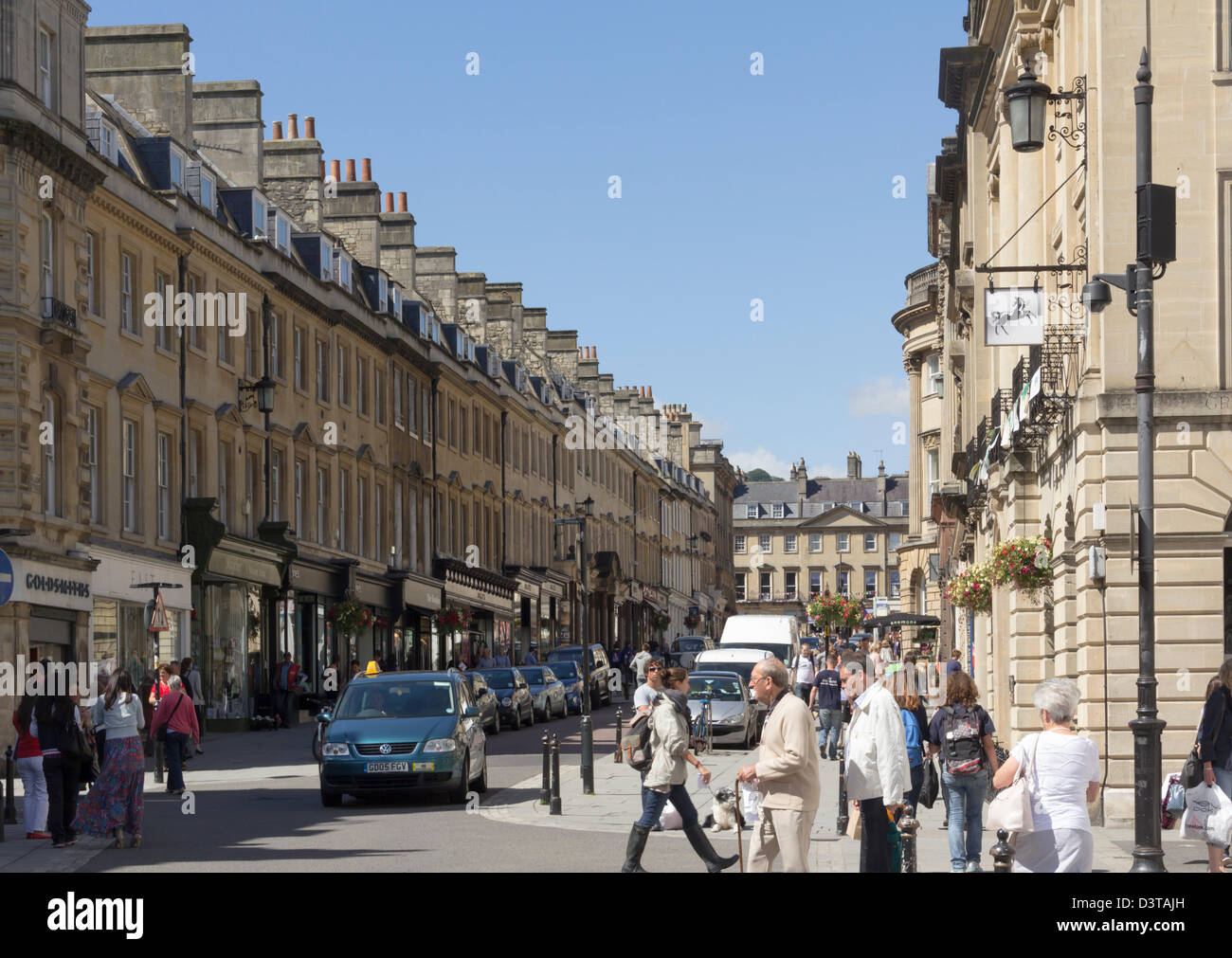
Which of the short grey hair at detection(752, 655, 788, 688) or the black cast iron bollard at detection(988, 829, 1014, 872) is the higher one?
the short grey hair at detection(752, 655, 788, 688)

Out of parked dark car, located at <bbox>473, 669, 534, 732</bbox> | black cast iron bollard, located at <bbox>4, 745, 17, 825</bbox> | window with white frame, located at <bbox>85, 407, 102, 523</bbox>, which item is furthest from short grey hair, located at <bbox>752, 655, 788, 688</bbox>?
parked dark car, located at <bbox>473, 669, 534, 732</bbox>

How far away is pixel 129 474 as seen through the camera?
3656cm

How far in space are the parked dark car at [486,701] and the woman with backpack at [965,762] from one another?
63.9 ft

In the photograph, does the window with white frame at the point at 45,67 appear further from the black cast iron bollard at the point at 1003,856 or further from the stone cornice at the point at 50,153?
the black cast iron bollard at the point at 1003,856

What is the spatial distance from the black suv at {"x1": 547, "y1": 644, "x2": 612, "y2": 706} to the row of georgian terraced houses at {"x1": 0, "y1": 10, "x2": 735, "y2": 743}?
172 inches

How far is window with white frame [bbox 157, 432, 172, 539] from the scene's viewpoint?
38.0m

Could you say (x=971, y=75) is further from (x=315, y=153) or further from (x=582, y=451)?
(x=582, y=451)

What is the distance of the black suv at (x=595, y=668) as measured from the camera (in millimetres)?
52344

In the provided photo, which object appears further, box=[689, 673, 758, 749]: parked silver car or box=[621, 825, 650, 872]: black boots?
box=[689, 673, 758, 749]: parked silver car

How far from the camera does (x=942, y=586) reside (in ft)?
189

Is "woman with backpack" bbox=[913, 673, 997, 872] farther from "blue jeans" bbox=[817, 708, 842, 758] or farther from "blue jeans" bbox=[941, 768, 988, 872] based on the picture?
"blue jeans" bbox=[817, 708, 842, 758]

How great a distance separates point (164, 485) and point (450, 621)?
20.4 metres

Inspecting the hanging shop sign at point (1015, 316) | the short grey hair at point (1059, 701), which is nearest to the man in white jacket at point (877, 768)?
the short grey hair at point (1059, 701)

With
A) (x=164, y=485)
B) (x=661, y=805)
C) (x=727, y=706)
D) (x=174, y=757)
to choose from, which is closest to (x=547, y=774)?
(x=174, y=757)
